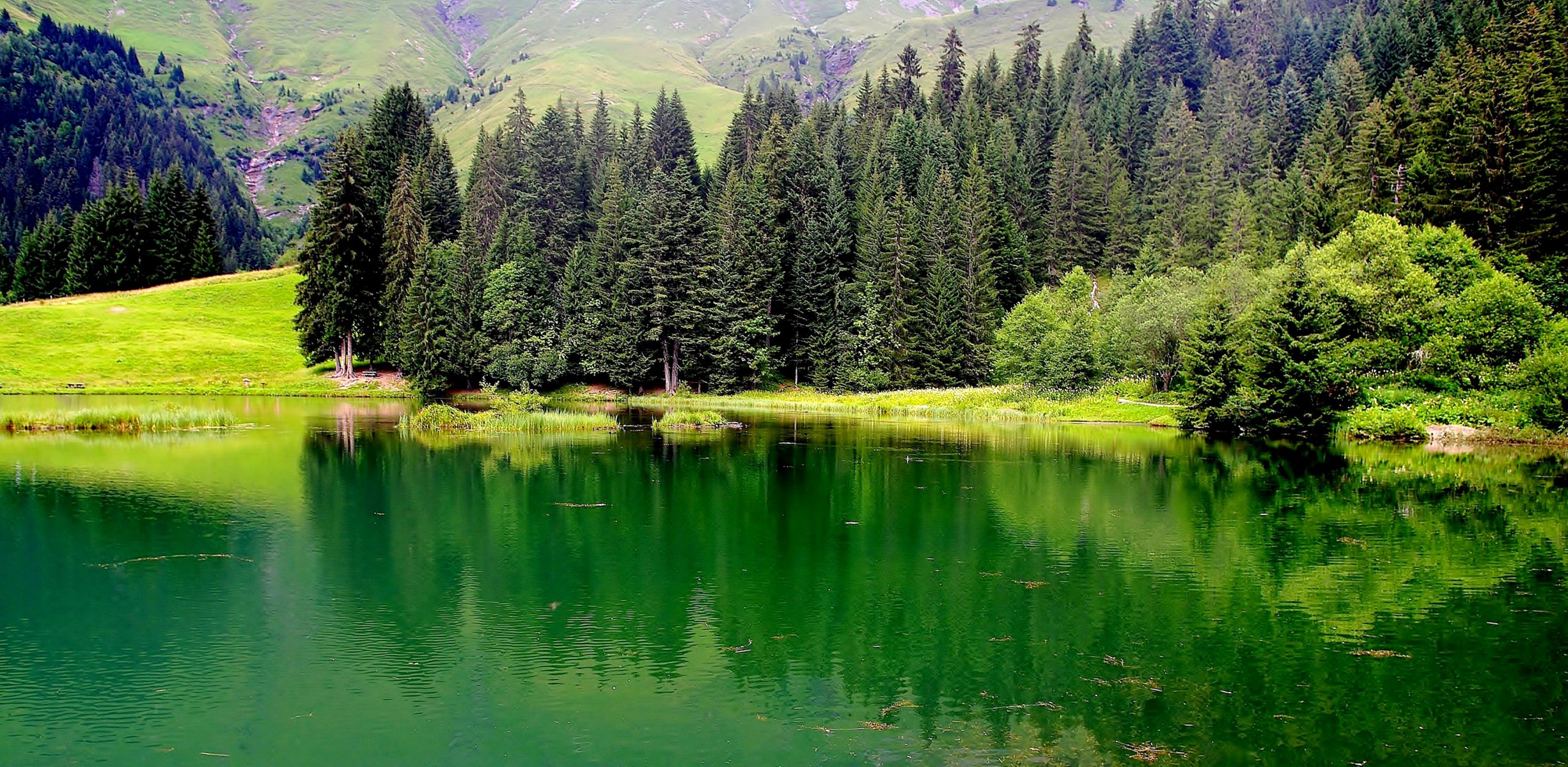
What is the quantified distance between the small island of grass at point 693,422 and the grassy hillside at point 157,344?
137 feet

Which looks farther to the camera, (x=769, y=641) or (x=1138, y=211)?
(x=1138, y=211)

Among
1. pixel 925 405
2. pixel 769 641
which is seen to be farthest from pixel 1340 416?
pixel 769 641

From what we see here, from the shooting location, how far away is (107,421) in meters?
51.2

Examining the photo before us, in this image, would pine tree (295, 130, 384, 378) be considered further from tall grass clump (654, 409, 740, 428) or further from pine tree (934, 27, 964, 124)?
pine tree (934, 27, 964, 124)

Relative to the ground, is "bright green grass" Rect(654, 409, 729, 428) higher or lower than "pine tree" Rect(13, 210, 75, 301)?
lower

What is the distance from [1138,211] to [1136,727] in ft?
375

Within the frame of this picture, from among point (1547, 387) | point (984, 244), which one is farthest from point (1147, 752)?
point (984, 244)

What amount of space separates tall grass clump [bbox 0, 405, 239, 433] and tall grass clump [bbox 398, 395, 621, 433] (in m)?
10.2

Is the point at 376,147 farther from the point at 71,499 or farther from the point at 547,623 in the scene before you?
the point at 547,623

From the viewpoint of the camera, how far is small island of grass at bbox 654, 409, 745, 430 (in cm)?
6331

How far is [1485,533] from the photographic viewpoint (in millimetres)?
29688

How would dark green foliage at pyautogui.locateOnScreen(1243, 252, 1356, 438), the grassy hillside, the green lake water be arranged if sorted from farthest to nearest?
the grassy hillside < dark green foliage at pyautogui.locateOnScreen(1243, 252, 1356, 438) < the green lake water

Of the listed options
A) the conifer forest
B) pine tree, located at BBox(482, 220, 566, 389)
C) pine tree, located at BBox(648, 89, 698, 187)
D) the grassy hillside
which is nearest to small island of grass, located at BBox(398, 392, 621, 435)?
pine tree, located at BBox(482, 220, 566, 389)

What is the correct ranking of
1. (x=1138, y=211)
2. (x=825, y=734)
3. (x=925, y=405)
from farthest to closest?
(x=1138, y=211), (x=925, y=405), (x=825, y=734)
